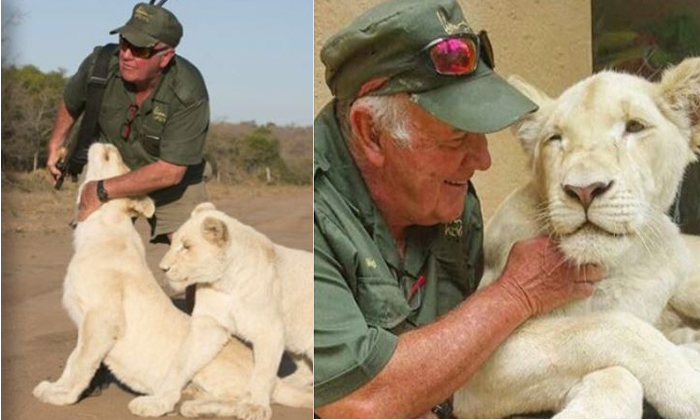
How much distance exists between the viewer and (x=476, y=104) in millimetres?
2482

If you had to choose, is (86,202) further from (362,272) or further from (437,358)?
(437,358)

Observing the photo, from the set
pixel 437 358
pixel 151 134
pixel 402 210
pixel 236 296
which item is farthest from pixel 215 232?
pixel 437 358

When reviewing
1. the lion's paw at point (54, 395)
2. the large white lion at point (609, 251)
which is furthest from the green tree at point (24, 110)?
the large white lion at point (609, 251)

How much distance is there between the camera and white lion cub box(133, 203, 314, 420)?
9.42ft

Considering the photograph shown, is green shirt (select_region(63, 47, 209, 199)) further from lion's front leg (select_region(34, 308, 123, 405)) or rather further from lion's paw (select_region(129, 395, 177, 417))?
lion's paw (select_region(129, 395, 177, 417))

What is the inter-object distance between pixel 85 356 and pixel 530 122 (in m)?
1.46

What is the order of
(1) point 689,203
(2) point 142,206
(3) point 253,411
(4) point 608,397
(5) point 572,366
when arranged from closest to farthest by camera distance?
(4) point 608,397, (5) point 572,366, (1) point 689,203, (3) point 253,411, (2) point 142,206

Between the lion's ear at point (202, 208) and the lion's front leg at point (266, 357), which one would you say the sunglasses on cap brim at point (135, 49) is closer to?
the lion's ear at point (202, 208)

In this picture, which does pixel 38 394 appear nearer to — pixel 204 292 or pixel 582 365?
pixel 204 292

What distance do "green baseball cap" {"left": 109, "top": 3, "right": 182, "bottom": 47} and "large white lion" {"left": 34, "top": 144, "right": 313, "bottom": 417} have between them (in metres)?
0.34

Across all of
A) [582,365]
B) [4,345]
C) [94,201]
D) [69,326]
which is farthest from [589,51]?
[4,345]

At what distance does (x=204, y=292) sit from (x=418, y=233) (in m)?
0.68

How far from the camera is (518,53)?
9.28 feet

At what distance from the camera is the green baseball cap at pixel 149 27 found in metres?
2.91
